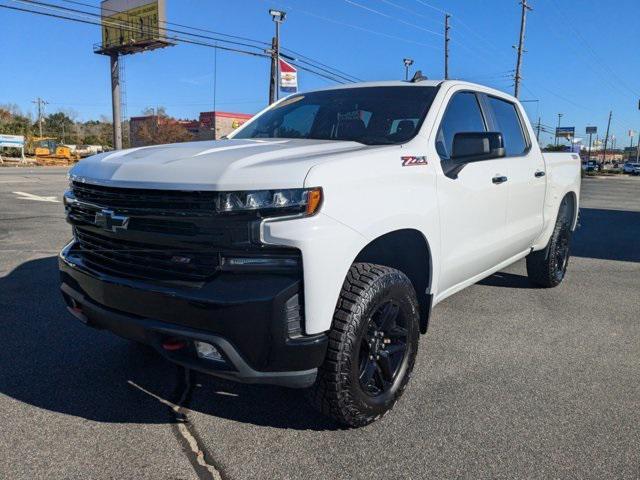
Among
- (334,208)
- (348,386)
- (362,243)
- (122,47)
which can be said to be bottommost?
(348,386)

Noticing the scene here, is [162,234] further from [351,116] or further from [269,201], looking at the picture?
[351,116]

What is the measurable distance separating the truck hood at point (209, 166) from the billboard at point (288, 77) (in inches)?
935

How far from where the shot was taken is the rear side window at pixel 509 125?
14.9 feet

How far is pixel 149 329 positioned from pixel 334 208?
1.01 metres

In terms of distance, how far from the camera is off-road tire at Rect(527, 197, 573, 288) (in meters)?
5.58

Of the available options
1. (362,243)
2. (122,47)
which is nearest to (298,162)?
(362,243)

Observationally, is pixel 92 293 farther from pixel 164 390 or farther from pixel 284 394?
pixel 284 394

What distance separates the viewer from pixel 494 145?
3.64m

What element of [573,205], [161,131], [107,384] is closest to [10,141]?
[161,131]

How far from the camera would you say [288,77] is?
1047 inches

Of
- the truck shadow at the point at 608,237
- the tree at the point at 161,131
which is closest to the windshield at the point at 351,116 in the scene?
the truck shadow at the point at 608,237

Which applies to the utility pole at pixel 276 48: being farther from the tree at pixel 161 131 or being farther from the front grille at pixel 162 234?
the tree at pixel 161 131

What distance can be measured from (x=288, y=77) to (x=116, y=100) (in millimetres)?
25008

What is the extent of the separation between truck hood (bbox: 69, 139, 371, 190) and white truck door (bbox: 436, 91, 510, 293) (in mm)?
692
